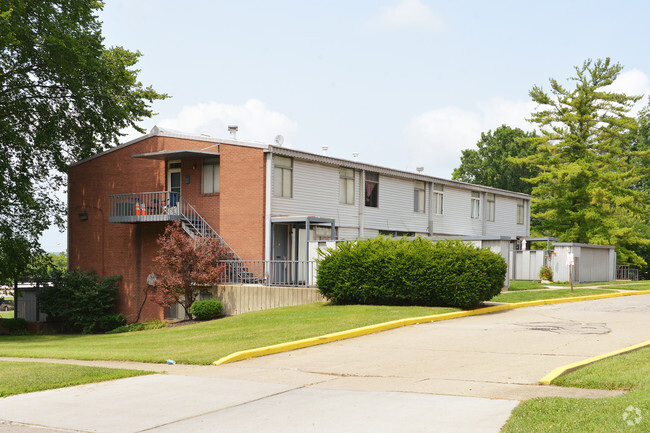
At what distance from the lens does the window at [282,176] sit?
28467 millimetres

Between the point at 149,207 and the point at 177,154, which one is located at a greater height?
the point at 177,154

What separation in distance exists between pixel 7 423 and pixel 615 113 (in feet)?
146

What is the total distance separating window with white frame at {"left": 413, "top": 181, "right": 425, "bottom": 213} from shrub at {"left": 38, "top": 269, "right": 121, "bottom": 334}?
620 inches

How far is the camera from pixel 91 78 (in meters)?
32.3

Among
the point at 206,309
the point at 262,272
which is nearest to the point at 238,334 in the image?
the point at 206,309

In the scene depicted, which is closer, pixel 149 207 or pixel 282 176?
pixel 282 176

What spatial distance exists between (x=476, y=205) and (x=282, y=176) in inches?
681

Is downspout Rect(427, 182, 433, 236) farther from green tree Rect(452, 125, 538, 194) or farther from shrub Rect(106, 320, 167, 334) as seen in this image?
green tree Rect(452, 125, 538, 194)

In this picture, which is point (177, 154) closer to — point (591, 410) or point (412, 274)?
point (412, 274)

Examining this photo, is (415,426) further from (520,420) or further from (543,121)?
(543,121)

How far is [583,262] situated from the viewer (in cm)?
3484

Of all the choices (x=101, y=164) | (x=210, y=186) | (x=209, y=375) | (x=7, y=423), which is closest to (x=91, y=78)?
(x=101, y=164)

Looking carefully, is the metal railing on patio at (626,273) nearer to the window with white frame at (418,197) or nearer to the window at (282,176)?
the window with white frame at (418,197)

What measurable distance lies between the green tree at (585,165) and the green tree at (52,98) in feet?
82.3
